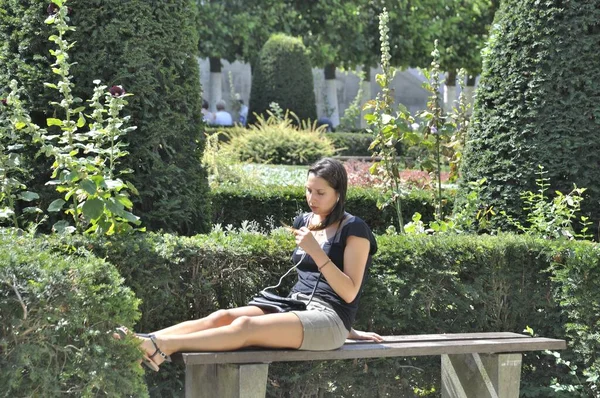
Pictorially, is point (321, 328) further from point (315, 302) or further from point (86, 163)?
point (86, 163)

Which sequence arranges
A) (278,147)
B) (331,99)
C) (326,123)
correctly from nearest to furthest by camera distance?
(278,147), (326,123), (331,99)

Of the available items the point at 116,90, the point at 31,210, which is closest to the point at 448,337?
the point at 116,90

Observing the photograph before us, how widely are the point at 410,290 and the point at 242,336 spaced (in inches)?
47.0

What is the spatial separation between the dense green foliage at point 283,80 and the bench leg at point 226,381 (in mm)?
17031

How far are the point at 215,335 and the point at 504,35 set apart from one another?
129 inches

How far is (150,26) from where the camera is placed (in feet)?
16.5

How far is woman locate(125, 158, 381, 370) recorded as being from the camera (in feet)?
12.4

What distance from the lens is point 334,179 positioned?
14.1 ft

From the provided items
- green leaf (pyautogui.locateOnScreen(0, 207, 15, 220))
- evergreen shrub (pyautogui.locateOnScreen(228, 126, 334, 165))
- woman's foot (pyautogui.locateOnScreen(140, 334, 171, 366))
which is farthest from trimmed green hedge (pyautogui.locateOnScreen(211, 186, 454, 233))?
evergreen shrub (pyautogui.locateOnScreen(228, 126, 334, 165))

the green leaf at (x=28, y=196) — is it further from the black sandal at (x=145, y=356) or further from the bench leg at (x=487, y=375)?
the bench leg at (x=487, y=375)

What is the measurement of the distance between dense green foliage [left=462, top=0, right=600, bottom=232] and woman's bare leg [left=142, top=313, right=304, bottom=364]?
242 cm

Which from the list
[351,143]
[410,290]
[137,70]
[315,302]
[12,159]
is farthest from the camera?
[351,143]

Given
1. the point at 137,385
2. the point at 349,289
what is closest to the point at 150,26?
the point at 349,289

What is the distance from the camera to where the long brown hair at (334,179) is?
429 centimetres
